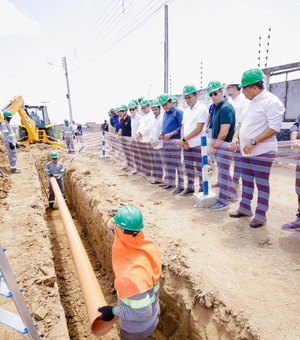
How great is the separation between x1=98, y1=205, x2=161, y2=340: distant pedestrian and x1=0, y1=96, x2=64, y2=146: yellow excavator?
13.0 m

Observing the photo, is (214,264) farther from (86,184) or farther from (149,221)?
(86,184)

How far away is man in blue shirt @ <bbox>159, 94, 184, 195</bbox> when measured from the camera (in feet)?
17.0

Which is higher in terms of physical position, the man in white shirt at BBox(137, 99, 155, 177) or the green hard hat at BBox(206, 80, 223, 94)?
the green hard hat at BBox(206, 80, 223, 94)

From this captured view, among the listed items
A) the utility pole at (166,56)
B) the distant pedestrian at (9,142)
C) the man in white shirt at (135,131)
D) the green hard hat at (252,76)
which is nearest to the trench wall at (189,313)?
the green hard hat at (252,76)

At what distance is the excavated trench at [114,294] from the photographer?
7.30 ft

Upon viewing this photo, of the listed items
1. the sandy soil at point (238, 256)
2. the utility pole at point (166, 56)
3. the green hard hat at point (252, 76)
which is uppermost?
the utility pole at point (166, 56)

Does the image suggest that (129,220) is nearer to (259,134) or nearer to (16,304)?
(16,304)

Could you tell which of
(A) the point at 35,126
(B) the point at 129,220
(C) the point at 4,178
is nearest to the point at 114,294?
(B) the point at 129,220

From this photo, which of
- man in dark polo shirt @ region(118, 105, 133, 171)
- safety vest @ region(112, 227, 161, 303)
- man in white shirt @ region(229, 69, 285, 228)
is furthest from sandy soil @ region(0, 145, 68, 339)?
man in dark polo shirt @ region(118, 105, 133, 171)

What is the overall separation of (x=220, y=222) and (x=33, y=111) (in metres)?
15.8

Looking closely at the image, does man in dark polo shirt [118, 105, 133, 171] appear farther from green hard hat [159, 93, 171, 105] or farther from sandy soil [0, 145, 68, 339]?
sandy soil [0, 145, 68, 339]

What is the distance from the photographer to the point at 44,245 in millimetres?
3779

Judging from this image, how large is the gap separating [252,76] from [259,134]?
0.72m

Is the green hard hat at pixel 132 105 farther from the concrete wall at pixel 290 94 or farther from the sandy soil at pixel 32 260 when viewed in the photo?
the concrete wall at pixel 290 94
